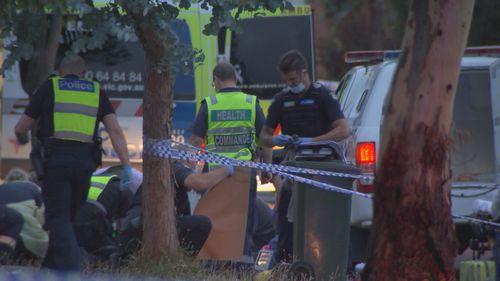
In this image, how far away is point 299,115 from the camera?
859 centimetres

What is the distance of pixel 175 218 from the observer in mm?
8102

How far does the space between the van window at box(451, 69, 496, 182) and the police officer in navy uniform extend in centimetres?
199

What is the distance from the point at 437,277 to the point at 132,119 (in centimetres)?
674

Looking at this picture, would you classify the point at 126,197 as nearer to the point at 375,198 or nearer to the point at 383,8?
the point at 375,198

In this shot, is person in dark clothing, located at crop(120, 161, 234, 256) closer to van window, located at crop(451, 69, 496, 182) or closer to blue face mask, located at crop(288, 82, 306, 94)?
blue face mask, located at crop(288, 82, 306, 94)

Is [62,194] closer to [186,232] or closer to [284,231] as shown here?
[186,232]

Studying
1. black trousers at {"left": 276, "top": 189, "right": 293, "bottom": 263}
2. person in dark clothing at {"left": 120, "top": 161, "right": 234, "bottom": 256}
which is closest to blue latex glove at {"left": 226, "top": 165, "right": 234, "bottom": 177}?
person in dark clothing at {"left": 120, "top": 161, "right": 234, "bottom": 256}

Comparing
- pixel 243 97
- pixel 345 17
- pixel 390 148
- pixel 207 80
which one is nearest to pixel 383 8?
pixel 345 17

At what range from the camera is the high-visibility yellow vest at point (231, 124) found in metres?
8.80

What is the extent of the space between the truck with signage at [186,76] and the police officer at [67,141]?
3.88 m

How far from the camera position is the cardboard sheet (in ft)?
27.6

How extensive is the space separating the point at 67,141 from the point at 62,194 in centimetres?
35

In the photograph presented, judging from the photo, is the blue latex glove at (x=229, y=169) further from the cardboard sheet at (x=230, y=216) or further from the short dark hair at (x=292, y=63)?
the short dark hair at (x=292, y=63)

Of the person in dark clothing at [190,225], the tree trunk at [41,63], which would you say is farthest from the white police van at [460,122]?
the tree trunk at [41,63]
